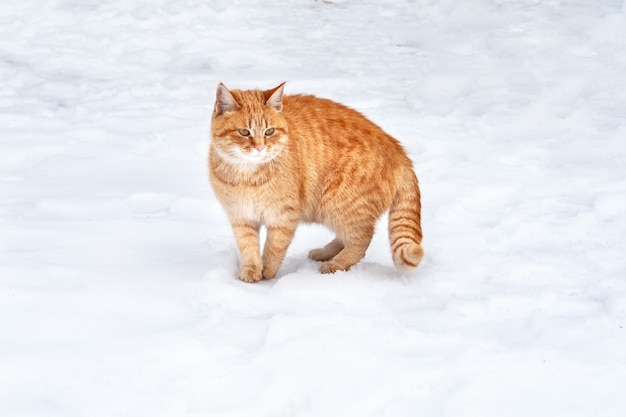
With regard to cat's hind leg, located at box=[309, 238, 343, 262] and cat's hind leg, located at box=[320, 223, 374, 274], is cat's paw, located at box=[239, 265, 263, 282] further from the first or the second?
cat's hind leg, located at box=[309, 238, 343, 262]

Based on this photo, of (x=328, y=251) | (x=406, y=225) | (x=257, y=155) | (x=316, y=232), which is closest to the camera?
(x=257, y=155)

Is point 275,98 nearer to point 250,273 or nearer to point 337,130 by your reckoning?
point 337,130

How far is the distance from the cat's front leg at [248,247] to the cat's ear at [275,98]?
53 centimetres

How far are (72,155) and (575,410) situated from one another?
366cm

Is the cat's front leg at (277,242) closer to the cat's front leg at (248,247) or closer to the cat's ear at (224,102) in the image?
the cat's front leg at (248,247)

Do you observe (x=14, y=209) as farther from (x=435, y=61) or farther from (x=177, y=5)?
(x=177, y=5)

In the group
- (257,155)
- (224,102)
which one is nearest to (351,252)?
(257,155)

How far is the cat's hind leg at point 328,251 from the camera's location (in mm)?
4031

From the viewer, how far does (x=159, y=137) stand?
222 inches

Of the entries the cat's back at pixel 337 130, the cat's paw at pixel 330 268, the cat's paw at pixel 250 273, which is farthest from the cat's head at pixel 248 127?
the cat's paw at pixel 330 268

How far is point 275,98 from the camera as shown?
3678mm

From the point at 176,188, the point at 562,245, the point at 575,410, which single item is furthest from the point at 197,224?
the point at 575,410

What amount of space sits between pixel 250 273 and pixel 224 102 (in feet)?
2.49

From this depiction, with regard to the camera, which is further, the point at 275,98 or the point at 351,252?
the point at 351,252
